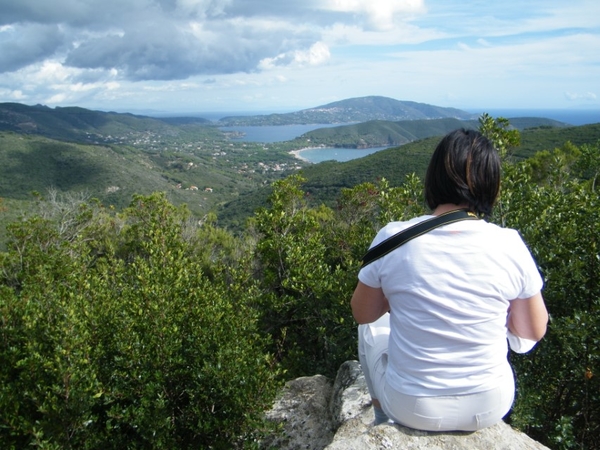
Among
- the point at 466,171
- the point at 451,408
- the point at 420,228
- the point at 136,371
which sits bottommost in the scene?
the point at 136,371

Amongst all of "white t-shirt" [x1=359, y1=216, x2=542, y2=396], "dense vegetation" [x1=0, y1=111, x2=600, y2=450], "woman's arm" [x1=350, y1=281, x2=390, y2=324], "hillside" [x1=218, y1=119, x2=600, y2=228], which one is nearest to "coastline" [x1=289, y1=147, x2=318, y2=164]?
"hillside" [x1=218, y1=119, x2=600, y2=228]

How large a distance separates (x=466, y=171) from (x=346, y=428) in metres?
2.23

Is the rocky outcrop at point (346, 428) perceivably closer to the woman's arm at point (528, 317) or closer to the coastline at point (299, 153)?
the woman's arm at point (528, 317)

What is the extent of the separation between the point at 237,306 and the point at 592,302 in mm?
3586

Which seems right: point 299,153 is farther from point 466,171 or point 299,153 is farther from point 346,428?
point 466,171

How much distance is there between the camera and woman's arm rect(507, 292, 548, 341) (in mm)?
2113

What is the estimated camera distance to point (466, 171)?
2008 millimetres

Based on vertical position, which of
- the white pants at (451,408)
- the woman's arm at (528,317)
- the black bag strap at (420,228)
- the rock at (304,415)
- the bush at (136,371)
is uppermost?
the black bag strap at (420,228)

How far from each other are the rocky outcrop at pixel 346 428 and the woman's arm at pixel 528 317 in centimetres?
71

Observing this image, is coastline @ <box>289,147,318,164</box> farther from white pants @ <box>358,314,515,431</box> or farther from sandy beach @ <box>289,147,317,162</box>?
white pants @ <box>358,314,515,431</box>

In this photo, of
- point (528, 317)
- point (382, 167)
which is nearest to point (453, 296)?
point (528, 317)

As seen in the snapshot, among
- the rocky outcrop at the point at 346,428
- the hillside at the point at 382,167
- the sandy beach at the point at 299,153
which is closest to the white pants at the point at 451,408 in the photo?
the rocky outcrop at the point at 346,428

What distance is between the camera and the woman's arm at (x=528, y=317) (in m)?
2.11

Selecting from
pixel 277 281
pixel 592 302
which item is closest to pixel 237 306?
pixel 277 281
